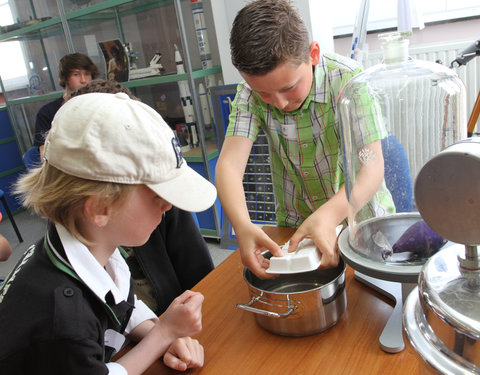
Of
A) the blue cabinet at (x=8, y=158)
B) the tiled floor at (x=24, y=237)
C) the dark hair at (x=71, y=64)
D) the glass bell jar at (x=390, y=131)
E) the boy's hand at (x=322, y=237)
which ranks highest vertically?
the dark hair at (x=71, y=64)

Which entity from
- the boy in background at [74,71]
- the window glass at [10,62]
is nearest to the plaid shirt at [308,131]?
the boy in background at [74,71]

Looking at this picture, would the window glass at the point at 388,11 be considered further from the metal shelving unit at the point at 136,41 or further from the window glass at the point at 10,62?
the window glass at the point at 10,62

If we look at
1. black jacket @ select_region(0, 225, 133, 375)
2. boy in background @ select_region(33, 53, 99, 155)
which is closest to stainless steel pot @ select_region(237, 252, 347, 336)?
black jacket @ select_region(0, 225, 133, 375)

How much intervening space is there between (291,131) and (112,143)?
578 millimetres

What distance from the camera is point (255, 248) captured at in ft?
2.78

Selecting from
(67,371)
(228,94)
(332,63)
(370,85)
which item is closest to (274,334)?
(67,371)

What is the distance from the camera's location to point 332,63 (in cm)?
104

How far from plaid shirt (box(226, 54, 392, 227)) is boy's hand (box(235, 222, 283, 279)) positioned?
0.96ft

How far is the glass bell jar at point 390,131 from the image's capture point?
81 cm

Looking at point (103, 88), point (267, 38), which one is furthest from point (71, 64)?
point (267, 38)

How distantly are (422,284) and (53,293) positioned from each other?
54cm

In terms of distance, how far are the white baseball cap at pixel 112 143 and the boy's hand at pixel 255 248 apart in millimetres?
208

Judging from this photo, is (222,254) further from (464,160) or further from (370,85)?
(464,160)

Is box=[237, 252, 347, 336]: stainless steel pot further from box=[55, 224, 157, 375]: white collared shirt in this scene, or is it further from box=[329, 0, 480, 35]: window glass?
box=[329, 0, 480, 35]: window glass
